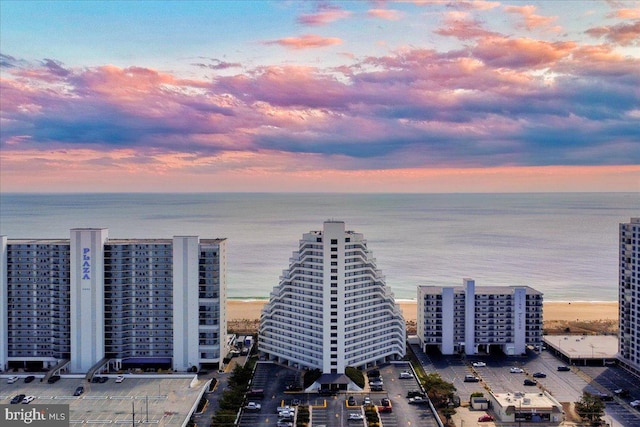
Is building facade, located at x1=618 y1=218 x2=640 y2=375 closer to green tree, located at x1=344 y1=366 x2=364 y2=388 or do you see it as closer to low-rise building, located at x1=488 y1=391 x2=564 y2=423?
low-rise building, located at x1=488 y1=391 x2=564 y2=423

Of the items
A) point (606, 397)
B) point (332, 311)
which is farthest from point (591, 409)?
point (332, 311)

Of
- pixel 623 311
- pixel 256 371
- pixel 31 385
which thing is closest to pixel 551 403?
pixel 623 311

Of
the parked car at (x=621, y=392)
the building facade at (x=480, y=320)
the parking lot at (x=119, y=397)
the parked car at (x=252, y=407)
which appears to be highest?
the building facade at (x=480, y=320)

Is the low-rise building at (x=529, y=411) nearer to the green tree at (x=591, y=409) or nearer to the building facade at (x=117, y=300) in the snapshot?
the green tree at (x=591, y=409)

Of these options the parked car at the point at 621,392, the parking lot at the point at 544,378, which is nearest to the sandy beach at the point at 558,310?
the parking lot at the point at 544,378

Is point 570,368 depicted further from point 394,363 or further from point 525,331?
point 394,363

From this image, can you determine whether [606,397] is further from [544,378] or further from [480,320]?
[480,320]
